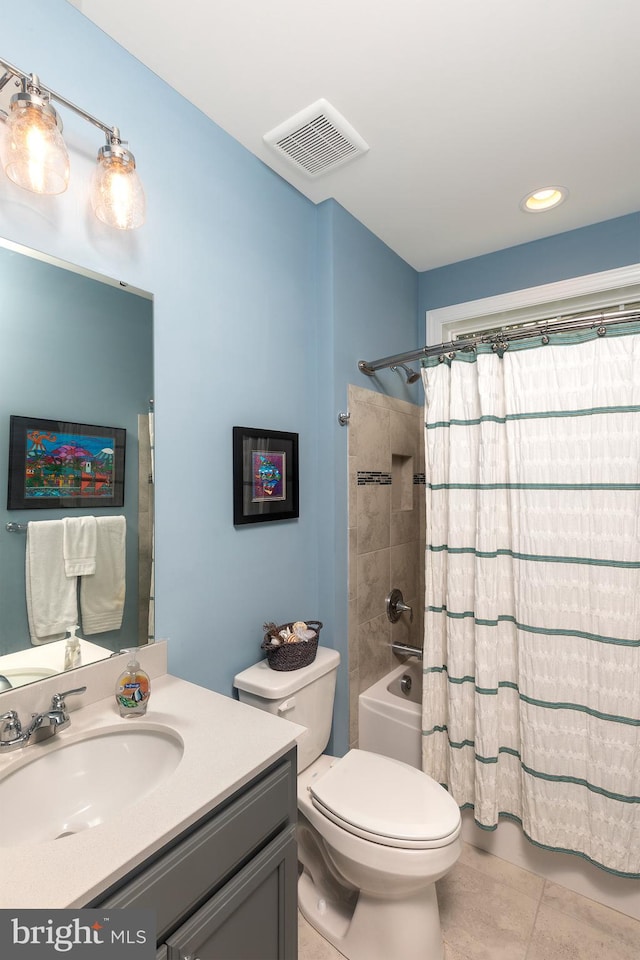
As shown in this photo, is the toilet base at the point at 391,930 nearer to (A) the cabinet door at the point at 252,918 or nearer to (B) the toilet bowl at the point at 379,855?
(B) the toilet bowl at the point at 379,855

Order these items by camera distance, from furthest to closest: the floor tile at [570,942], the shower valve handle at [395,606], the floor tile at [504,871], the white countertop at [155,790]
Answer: the shower valve handle at [395,606] < the floor tile at [504,871] < the floor tile at [570,942] < the white countertop at [155,790]

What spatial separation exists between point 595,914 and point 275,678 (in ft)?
4.32

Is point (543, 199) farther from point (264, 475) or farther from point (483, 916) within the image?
point (483, 916)

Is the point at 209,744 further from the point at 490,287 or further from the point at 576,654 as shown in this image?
the point at 490,287

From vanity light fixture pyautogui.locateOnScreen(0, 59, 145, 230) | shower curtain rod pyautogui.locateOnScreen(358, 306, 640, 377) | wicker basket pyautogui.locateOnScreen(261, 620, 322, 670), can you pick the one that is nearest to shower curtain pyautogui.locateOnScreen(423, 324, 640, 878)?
shower curtain rod pyautogui.locateOnScreen(358, 306, 640, 377)

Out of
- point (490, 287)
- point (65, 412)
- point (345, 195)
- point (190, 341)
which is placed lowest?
point (65, 412)

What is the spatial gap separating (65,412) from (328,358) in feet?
3.54

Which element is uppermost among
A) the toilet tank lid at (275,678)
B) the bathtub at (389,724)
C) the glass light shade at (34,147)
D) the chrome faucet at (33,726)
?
the glass light shade at (34,147)

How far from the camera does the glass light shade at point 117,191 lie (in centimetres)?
113

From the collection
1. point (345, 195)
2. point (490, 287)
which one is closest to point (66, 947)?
point (345, 195)

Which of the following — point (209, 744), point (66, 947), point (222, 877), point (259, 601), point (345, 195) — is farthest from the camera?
point (345, 195)

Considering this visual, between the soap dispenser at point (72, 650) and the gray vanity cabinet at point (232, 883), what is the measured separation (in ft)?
1.72

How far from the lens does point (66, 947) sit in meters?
0.66

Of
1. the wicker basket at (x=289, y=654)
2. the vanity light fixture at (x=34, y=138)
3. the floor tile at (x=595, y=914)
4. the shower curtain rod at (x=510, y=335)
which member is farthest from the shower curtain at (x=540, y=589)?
the vanity light fixture at (x=34, y=138)
